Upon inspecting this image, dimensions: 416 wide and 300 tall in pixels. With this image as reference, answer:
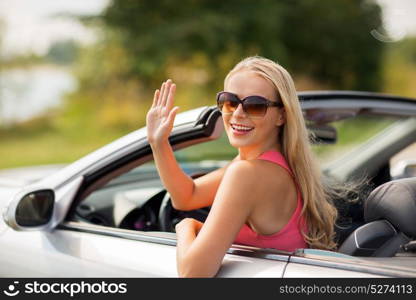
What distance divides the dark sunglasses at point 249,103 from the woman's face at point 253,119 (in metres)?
0.01

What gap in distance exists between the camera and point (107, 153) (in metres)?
2.23

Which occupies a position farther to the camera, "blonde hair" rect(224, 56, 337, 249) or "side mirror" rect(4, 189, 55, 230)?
"side mirror" rect(4, 189, 55, 230)

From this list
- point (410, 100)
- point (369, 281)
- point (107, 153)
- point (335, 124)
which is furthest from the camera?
point (335, 124)

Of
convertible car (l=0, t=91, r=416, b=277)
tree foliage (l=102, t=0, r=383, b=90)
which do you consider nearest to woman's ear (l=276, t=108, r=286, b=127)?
convertible car (l=0, t=91, r=416, b=277)

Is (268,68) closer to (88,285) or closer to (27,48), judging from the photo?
(88,285)

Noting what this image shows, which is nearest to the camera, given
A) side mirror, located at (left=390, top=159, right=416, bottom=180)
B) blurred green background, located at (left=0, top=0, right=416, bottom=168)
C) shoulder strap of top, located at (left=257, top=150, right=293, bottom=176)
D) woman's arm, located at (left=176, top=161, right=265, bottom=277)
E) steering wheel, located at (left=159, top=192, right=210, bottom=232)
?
woman's arm, located at (left=176, top=161, right=265, bottom=277)

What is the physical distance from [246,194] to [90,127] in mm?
12439

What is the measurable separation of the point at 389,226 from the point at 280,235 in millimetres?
389

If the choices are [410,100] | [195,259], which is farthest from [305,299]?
[410,100]

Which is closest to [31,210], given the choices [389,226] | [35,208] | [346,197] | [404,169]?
[35,208]

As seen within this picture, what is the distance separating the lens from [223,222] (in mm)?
1655

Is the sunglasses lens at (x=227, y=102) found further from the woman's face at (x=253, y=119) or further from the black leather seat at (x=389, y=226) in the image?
the black leather seat at (x=389, y=226)

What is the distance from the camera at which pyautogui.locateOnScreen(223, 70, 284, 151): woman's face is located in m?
1.84

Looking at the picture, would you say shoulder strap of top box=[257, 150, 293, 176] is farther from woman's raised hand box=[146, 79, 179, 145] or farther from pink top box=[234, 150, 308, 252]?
woman's raised hand box=[146, 79, 179, 145]
